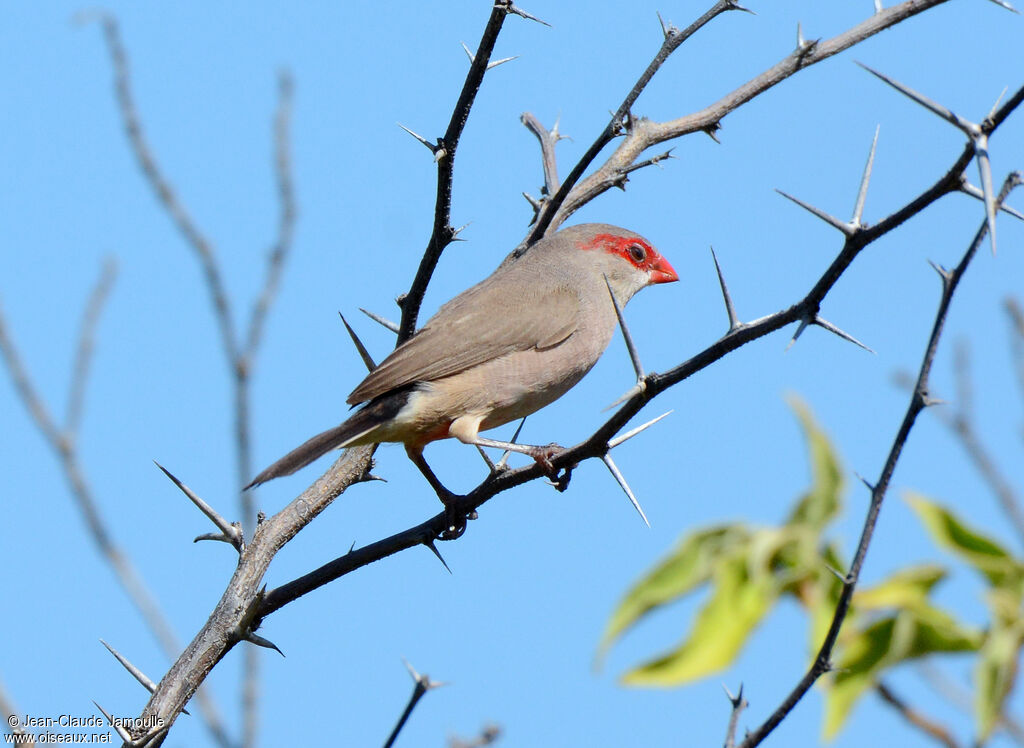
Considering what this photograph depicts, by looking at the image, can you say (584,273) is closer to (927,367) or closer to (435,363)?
(435,363)

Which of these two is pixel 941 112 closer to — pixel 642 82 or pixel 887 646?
pixel 887 646

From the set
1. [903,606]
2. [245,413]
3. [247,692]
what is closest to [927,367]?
[903,606]

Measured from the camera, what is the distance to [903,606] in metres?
2.14

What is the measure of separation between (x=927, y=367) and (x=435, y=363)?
3886 mm

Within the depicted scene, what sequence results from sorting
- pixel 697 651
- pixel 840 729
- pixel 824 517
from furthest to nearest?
1. pixel 824 517
2. pixel 697 651
3. pixel 840 729

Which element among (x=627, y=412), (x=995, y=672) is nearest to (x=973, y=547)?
(x=995, y=672)

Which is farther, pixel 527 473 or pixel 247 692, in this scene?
pixel 247 692

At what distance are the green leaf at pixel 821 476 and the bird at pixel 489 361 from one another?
302 centimetres

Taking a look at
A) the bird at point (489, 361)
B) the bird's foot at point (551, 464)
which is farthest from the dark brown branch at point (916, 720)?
the bird at point (489, 361)

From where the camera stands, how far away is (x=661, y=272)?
8.16 meters

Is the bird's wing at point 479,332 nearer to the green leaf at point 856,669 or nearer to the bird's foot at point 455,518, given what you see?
the bird's foot at point 455,518

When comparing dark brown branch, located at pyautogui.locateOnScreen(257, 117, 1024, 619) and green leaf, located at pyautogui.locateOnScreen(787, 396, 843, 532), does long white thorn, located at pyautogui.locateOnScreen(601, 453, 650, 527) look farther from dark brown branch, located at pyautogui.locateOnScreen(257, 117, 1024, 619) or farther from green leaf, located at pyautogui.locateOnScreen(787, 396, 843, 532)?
green leaf, located at pyautogui.locateOnScreen(787, 396, 843, 532)

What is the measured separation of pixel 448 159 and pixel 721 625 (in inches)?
115

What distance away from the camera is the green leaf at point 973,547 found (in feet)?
6.69
